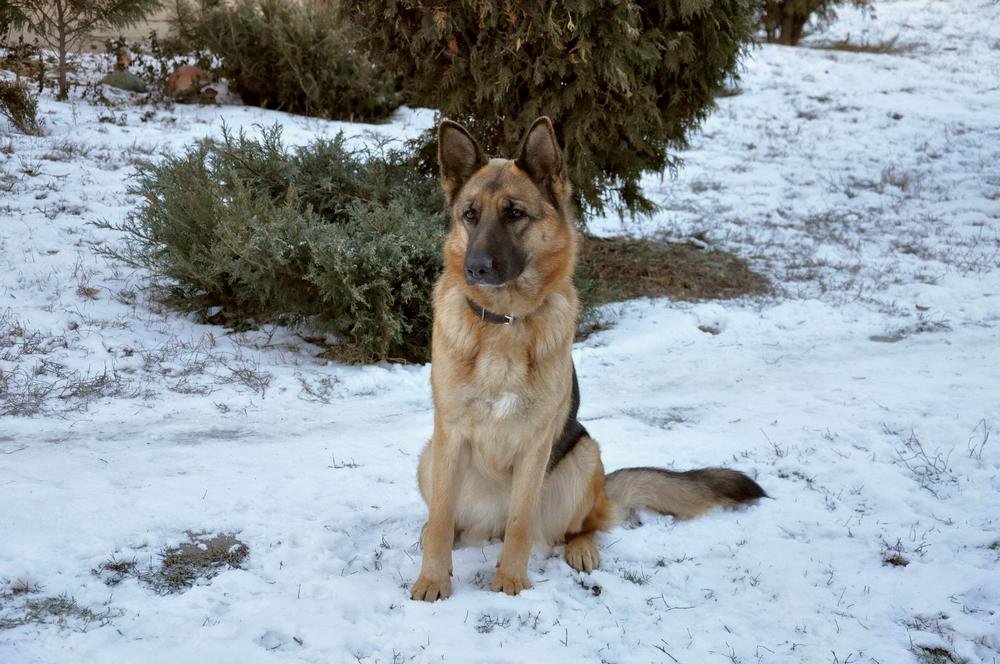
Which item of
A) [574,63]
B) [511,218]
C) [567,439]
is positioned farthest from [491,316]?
[574,63]

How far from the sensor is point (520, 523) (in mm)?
3533

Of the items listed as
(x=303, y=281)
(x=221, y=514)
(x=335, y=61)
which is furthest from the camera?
(x=335, y=61)

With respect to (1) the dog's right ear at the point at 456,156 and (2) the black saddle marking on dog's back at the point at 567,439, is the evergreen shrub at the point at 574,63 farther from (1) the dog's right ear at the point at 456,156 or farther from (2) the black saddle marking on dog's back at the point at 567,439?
(2) the black saddle marking on dog's back at the point at 567,439

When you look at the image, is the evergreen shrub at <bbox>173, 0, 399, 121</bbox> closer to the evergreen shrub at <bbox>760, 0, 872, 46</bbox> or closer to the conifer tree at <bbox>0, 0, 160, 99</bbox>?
the conifer tree at <bbox>0, 0, 160, 99</bbox>

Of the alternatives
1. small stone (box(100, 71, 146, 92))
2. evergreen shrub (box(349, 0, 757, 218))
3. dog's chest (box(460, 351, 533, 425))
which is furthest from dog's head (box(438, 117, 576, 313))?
small stone (box(100, 71, 146, 92))

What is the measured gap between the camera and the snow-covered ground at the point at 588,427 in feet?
10.2

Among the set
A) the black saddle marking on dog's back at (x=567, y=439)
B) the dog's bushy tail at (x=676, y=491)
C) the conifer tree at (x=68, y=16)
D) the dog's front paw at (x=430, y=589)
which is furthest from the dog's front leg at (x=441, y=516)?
the conifer tree at (x=68, y=16)

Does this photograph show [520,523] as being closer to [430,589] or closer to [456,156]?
[430,589]

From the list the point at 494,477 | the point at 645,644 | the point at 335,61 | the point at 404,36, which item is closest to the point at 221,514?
the point at 494,477

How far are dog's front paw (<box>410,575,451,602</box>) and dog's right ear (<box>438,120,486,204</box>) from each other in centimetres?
176

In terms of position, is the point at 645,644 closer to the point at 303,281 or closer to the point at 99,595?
the point at 99,595

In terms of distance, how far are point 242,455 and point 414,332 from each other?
2198 millimetres

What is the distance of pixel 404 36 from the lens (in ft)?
23.5

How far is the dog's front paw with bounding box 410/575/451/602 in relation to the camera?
3404 millimetres
